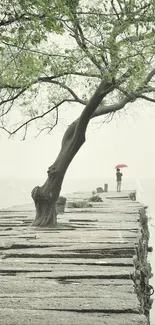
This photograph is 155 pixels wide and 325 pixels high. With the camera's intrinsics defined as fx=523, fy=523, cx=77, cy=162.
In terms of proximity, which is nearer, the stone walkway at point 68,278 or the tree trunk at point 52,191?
the stone walkway at point 68,278

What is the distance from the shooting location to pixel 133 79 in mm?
13992

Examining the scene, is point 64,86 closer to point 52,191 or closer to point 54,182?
point 54,182

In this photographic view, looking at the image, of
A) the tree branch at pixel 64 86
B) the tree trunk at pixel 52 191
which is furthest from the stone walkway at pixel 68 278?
the tree branch at pixel 64 86

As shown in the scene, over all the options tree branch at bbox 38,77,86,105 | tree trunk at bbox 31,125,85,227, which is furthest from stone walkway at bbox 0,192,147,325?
tree branch at bbox 38,77,86,105

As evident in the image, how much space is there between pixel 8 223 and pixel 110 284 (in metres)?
9.86

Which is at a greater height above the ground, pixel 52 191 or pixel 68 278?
pixel 52 191

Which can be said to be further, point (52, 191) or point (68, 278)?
point (52, 191)

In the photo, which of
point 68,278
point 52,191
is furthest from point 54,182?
point 68,278

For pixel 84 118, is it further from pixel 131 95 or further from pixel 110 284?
pixel 110 284

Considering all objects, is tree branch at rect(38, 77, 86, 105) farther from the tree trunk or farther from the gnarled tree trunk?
the tree trunk

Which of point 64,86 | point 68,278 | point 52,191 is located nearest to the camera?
point 68,278

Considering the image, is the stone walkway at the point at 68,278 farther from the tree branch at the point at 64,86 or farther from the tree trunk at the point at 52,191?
the tree branch at the point at 64,86

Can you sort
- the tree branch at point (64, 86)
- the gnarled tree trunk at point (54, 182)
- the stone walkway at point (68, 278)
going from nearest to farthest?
1. the stone walkway at point (68, 278)
2. the gnarled tree trunk at point (54, 182)
3. the tree branch at point (64, 86)

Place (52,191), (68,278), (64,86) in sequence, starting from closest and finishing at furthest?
(68,278) → (52,191) → (64,86)
